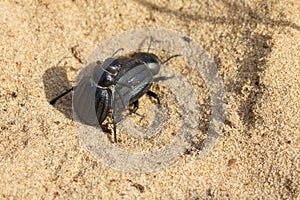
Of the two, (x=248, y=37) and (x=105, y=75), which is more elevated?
(x=248, y=37)

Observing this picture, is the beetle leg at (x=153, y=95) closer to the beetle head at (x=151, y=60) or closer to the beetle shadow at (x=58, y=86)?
the beetle head at (x=151, y=60)

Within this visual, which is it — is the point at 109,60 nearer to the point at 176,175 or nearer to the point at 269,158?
the point at 176,175

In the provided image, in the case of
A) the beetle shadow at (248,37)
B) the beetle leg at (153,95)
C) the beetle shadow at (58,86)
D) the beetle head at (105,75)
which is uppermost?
the beetle shadow at (248,37)

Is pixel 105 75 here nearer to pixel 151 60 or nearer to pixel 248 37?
pixel 151 60

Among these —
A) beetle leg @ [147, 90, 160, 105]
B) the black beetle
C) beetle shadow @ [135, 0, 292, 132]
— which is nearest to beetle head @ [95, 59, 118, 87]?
the black beetle

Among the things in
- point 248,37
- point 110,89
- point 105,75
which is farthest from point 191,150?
point 248,37

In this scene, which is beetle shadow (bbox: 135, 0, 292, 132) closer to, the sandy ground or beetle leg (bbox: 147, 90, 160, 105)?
the sandy ground

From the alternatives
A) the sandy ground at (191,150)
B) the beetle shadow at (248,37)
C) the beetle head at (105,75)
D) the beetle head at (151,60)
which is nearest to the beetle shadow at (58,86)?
the sandy ground at (191,150)
